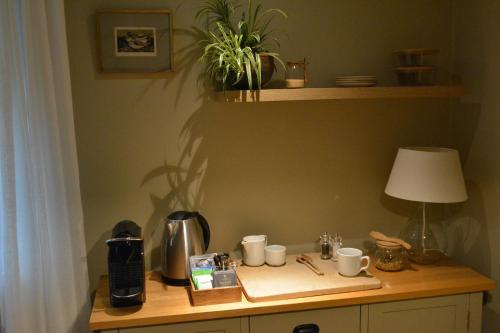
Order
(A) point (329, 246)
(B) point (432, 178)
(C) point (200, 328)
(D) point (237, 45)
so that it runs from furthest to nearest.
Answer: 1. (A) point (329, 246)
2. (B) point (432, 178)
3. (D) point (237, 45)
4. (C) point (200, 328)

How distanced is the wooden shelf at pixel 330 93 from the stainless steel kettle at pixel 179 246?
542 mm

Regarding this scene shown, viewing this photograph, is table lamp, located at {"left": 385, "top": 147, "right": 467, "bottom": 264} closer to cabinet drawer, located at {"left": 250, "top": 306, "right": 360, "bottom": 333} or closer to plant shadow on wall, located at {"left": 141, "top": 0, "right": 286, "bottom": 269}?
cabinet drawer, located at {"left": 250, "top": 306, "right": 360, "bottom": 333}

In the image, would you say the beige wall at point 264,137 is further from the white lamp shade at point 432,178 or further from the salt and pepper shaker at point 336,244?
the white lamp shade at point 432,178

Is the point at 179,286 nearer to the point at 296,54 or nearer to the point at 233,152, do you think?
the point at 233,152

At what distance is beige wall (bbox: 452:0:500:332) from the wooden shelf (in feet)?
0.51

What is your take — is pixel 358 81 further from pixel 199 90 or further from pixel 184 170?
pixel 184 170

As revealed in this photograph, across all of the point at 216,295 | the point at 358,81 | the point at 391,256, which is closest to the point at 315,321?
the point at 216,295

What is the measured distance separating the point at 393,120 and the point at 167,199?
1146mm

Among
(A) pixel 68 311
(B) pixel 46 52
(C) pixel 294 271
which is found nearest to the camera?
(B) pixel 46 52

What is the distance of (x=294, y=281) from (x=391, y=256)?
48 centimetres

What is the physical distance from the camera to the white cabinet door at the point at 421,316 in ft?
6.73

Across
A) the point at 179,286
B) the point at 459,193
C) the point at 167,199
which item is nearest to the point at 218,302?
the point at 179,286

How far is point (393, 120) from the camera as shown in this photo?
8.13ft

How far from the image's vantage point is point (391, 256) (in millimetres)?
2266
